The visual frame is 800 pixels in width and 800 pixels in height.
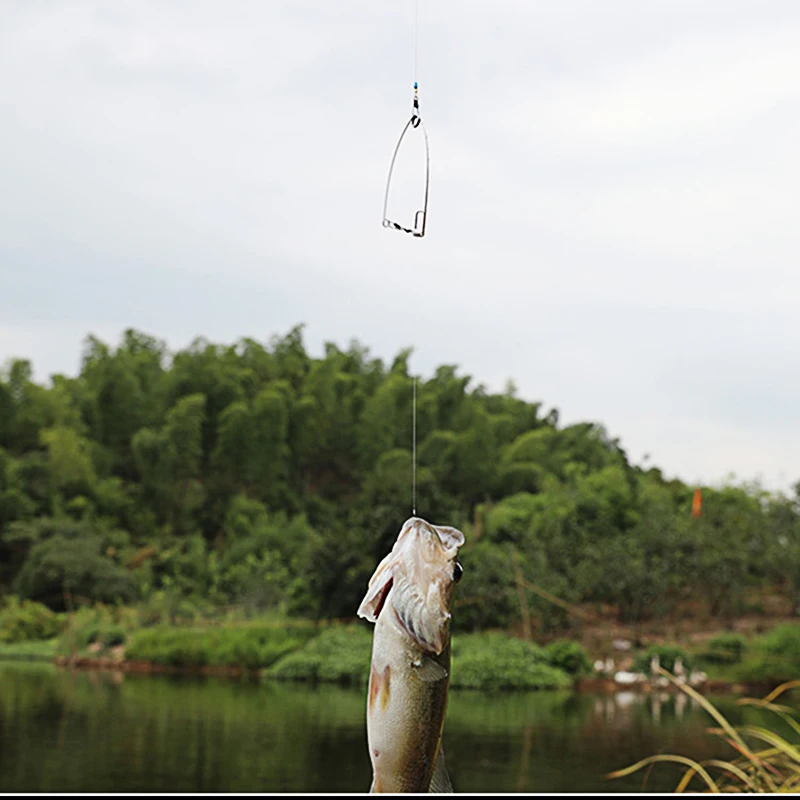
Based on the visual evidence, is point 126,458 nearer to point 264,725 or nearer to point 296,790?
point 264,725

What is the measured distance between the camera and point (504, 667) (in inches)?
786

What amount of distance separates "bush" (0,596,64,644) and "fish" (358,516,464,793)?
2469 centimetres

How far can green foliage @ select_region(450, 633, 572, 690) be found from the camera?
65.2 feet

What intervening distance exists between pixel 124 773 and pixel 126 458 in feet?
78.3

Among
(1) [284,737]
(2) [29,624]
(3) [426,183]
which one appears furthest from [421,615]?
(2) [29,624]

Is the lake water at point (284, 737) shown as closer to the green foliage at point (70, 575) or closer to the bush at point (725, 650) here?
the bush at point (725, 650)

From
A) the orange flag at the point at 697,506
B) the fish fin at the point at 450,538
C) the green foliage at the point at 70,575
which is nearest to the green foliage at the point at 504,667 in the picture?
the orange flag at the point at 697,506

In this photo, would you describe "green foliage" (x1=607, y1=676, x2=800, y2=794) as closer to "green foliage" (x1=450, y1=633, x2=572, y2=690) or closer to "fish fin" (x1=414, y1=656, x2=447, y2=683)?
"fish fin" (x1=414, y1=656, x2=447, y2=683)

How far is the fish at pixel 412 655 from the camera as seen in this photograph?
1554 millimetres

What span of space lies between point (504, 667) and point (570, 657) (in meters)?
1.26

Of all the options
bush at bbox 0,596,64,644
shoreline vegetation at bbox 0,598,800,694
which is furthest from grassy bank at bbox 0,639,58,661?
bush at bbox 0,596,64,644

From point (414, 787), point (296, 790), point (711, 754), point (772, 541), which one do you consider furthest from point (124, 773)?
point (772, 541)

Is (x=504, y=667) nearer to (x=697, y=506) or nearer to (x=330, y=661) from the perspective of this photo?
(x=330, y=661)

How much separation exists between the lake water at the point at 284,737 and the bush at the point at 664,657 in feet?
1.78
